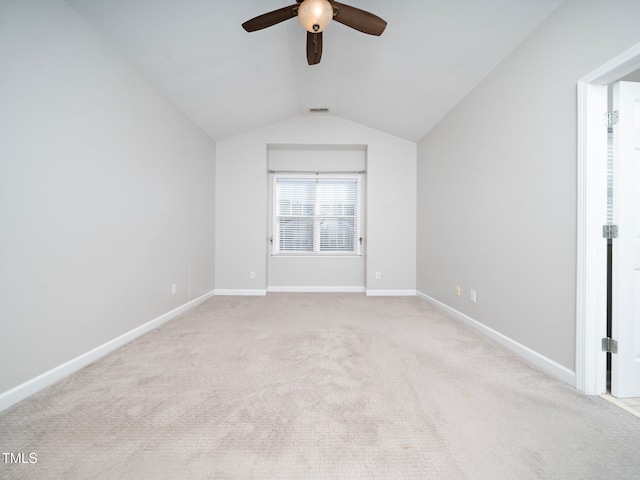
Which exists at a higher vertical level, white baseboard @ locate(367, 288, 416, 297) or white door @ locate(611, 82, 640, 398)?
white door @ locate(611, 82, 640, 398)

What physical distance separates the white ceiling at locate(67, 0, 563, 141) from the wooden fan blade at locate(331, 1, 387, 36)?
1.19 ft

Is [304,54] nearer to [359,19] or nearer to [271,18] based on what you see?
[271,18]

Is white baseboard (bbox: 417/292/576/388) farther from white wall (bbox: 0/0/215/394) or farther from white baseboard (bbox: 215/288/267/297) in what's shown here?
white wall (bbox: 0/0/215/394)

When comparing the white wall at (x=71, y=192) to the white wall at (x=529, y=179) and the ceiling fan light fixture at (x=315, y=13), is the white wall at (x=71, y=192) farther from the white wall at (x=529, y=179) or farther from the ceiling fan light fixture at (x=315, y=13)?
the white wall at (x=529, y=179)

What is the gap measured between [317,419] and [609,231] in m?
1.97

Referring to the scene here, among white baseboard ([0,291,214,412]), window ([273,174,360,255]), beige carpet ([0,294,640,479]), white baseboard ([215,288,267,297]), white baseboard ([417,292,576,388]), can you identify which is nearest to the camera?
beige carpet ([0,294,640,479])

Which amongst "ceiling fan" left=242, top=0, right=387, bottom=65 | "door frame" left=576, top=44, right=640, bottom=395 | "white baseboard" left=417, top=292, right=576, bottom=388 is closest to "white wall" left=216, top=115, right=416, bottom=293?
"white baseboard" left=417, top=292, right=576, bottom=388

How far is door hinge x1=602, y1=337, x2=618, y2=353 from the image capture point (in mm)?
1477

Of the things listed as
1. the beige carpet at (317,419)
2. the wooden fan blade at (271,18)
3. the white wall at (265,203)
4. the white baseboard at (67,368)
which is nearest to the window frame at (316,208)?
the white wall at (265,203)

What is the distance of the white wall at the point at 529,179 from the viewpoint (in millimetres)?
1577

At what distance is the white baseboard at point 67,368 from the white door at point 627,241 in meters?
3.39

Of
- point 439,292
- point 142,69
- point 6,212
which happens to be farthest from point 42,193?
point 439,292

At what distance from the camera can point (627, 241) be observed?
1.45 m

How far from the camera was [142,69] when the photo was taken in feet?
7.72
